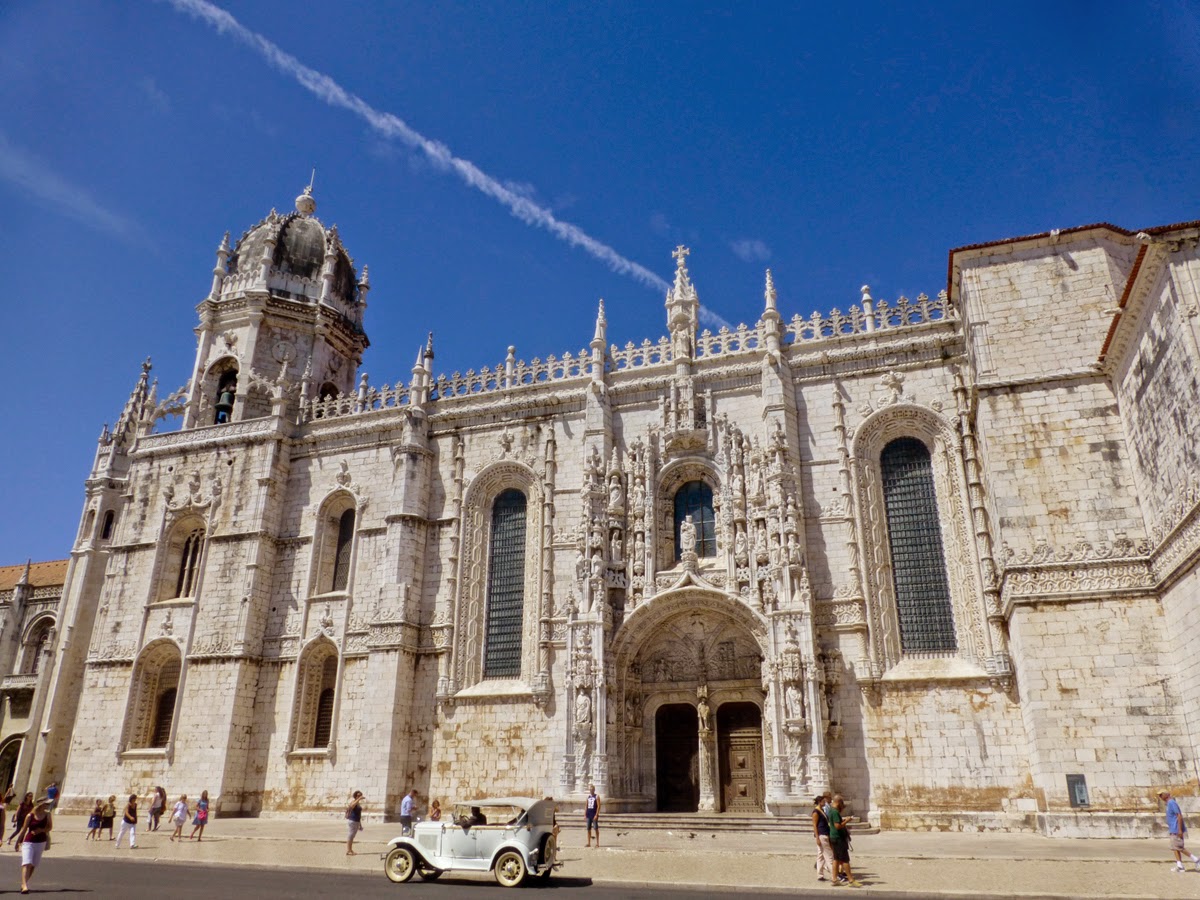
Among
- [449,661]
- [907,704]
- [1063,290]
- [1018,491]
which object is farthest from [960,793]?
[449,661]

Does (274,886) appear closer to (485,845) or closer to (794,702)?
(485,845)

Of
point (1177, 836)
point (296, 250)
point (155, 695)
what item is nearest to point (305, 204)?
point (296, 250)

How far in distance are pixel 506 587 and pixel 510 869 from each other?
12636 millimetres

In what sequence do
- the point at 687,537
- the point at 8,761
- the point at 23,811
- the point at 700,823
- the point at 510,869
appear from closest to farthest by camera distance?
1. the point at 510,869
2. the point at 23,811
3. the point at 700,823
4. the point at 687,537
5. the point at 8,761

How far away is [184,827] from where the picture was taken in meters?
23.2

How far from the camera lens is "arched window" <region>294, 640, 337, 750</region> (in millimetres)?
25750

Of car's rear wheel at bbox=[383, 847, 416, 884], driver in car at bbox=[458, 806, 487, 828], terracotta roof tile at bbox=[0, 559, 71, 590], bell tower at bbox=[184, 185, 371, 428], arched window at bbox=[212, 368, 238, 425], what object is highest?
bell tower at bbox=[184, 185, 371, 428]

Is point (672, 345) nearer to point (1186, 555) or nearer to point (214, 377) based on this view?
point (1186, 555)

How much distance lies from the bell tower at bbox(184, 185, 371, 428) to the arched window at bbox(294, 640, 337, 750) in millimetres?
9246

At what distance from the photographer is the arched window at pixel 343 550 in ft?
90.0

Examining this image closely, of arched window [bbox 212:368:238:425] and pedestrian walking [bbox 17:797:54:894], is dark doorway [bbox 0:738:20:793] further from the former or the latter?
pedestrian walking [bbox 17:797:54:894]

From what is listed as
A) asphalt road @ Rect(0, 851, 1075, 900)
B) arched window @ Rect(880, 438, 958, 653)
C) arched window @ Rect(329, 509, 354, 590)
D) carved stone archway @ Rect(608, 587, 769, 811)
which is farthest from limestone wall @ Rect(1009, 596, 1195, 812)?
arched window @ Rect(329, 509, 354, 590)

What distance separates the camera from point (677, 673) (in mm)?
23016

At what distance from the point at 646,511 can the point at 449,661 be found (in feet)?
23.8
